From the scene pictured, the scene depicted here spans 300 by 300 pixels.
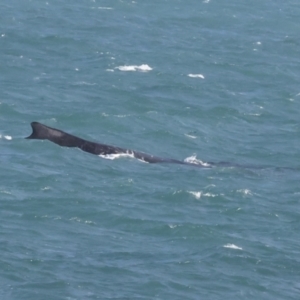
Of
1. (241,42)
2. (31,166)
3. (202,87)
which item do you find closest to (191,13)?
(241,42)

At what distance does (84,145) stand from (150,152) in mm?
3317

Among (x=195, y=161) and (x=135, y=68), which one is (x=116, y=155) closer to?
(x=195, y=161)

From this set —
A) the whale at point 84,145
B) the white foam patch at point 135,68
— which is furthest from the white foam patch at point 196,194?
the white foam patch at point 135,68

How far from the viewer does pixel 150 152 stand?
5016 centimetres

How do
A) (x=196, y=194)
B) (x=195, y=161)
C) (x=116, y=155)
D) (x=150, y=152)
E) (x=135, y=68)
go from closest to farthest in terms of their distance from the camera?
(x=196, y=194) → (x=116, y=155) → (x=195, y=161) → (x=150, y=152) → (x=135, y=68)

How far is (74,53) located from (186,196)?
2906 centimetres

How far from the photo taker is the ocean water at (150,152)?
117 ft

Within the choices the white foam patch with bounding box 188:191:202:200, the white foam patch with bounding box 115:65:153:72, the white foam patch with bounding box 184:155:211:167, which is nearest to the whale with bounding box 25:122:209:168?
the white foam patch with bounding box 184:155:211:167

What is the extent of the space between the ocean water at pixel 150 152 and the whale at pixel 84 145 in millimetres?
389

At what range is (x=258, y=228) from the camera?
40.8 metres

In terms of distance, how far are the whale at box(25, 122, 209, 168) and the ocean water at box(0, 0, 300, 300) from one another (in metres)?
0.39

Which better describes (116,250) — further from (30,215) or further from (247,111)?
(247,111)

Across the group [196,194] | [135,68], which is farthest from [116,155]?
[135,68]

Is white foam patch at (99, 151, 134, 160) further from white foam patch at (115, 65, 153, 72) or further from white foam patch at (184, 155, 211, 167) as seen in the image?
white foam patch at (115, 65, 153, 72)
